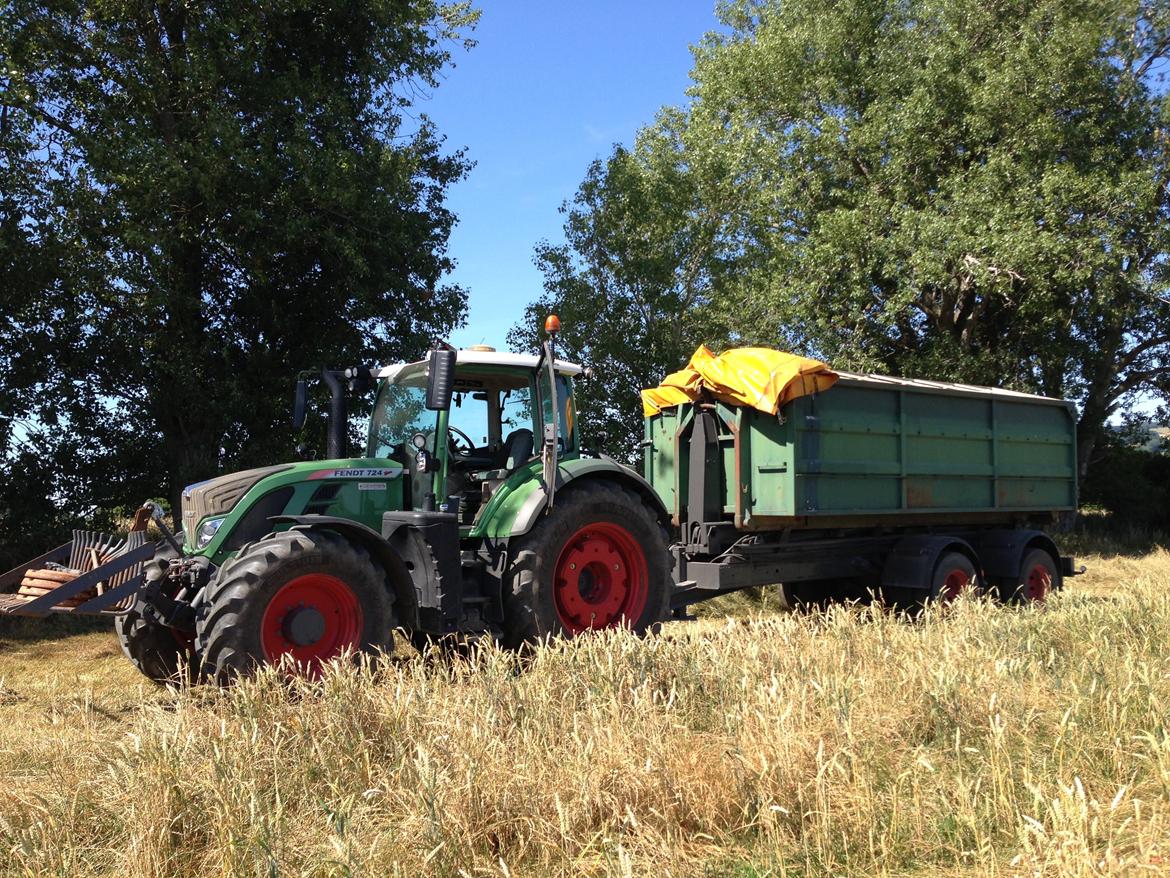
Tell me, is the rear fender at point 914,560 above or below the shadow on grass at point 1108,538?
above

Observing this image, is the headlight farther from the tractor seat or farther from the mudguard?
the mudguard

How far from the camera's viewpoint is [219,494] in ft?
19.5

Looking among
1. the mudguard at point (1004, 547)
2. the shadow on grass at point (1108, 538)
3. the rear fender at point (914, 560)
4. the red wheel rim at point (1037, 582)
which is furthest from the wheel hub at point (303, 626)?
the shadow on grass at point (1108, 538)

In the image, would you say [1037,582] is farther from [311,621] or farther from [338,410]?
[311,621]

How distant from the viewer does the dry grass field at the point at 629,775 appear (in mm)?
2787

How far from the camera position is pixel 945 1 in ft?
54.1

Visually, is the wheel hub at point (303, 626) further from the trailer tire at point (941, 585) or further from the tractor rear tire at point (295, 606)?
the trailer tire at point (941, 585)

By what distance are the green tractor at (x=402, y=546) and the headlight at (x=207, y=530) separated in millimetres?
14

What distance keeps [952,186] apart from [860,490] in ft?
30.9

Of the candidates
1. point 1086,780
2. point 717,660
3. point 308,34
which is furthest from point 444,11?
point 1086,780

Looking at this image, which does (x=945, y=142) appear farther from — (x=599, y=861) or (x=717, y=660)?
(x=599, y=861)

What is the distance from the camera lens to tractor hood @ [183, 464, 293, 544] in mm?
5902

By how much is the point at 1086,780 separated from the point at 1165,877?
0.96 meters

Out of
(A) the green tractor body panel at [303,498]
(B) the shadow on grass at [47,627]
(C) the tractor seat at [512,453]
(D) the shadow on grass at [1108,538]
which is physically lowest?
(B) the shadow on grass at [47,627]
